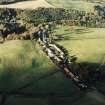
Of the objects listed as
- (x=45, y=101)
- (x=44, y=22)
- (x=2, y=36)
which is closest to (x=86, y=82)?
(x=45, y=101)

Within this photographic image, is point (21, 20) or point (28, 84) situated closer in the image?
point (28, 84)

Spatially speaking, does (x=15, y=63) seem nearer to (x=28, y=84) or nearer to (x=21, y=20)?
(x=28, y=84)

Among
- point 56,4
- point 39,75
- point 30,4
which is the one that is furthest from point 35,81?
point 56,4

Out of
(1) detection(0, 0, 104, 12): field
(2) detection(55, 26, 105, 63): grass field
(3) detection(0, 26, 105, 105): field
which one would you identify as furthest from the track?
(1) detection(0, 0, 104, 12): field

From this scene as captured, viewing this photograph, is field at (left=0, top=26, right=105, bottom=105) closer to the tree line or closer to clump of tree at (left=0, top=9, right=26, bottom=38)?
clump of tree at (left=0, top=9, right=26, bottom=38)

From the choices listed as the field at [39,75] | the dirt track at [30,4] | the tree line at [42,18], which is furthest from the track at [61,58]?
the dirt track at [30,4]

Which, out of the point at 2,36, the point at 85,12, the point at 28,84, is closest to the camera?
the point at 28,84
